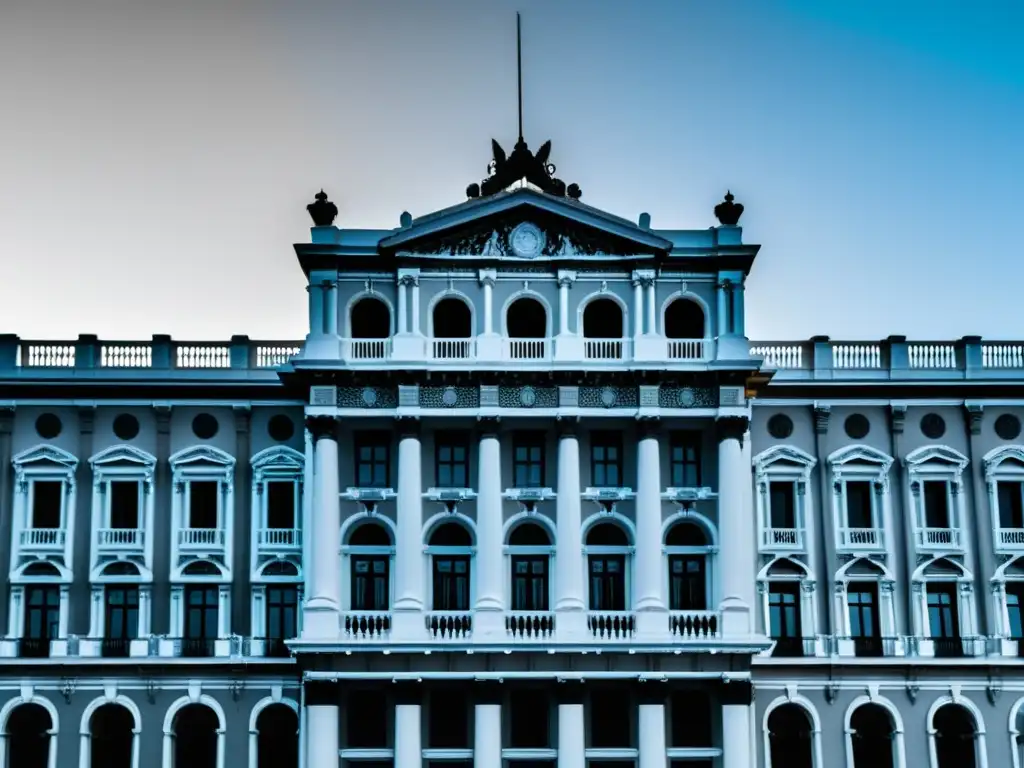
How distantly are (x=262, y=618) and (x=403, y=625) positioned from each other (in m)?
6.16

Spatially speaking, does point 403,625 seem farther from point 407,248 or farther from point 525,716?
point 407,248

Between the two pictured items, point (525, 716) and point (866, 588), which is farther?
point (866, 588)

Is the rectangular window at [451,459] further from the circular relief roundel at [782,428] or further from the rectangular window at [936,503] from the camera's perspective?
the rectangular window at [936,503]

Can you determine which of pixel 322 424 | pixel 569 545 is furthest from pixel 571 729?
pixel 322 424

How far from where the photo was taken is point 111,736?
55.5m

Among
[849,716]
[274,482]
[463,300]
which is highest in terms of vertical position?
[463,300]

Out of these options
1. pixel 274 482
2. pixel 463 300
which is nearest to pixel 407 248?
pixel 463 300

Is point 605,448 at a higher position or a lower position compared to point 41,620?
higher

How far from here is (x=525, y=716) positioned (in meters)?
53.7

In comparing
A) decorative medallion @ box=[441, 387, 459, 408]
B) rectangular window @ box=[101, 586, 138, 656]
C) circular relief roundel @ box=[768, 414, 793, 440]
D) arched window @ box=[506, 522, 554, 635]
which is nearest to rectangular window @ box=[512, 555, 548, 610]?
arched window @ box=[506, 522, 554, 635]

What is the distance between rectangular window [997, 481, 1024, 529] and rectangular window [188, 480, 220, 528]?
27.8 meters

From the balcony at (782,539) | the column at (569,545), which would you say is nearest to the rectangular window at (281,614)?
the column at (569,545)

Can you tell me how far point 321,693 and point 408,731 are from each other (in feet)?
10.0

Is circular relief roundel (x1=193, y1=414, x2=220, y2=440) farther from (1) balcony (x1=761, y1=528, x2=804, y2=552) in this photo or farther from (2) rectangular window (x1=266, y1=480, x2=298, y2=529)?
(1) balcony (x1=761, y1=528, x2=804, y2=552)
